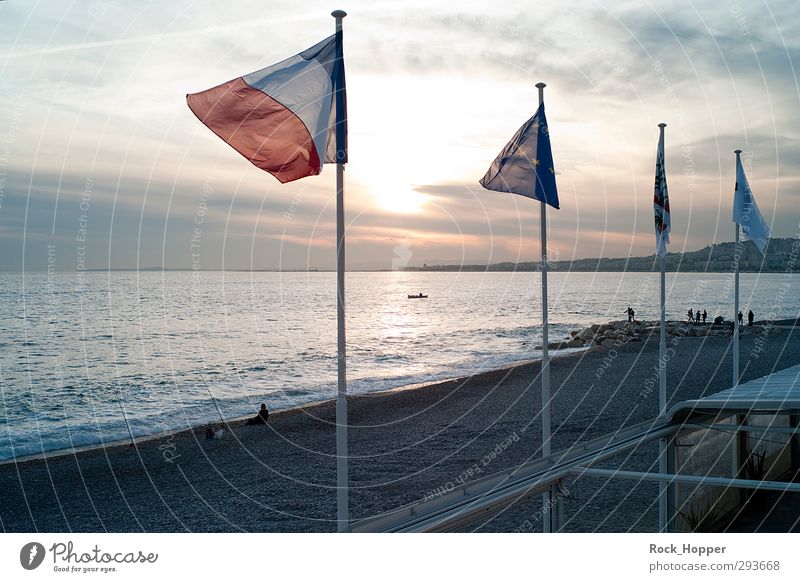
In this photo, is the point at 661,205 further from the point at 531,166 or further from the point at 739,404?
the point at 739,404

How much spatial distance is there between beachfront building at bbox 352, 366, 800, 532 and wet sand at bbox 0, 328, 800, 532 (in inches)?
74.6

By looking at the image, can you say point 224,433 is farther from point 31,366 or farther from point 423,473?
point 31,366

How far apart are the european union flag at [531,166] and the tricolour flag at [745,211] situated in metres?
7.17

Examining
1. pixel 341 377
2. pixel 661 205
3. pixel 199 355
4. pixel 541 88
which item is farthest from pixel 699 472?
pixel 199 355

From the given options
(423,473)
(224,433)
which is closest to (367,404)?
(224,433)

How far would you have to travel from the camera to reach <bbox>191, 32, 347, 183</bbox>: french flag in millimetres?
5949

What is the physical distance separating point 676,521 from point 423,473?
9496 mm

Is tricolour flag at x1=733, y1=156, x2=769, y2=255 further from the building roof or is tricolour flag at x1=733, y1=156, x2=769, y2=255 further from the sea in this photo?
the sea

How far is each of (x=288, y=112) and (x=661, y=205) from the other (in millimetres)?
7724

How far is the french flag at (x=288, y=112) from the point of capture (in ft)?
19.5

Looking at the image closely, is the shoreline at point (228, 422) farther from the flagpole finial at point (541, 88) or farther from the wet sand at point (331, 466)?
the flagpole finial at point (541, 88)

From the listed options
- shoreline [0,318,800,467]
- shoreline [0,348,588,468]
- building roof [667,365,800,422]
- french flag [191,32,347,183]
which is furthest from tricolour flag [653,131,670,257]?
shoreline [0,318,800,467]

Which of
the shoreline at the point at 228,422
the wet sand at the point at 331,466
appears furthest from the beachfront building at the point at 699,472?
the shoreline at the point at 228,422
